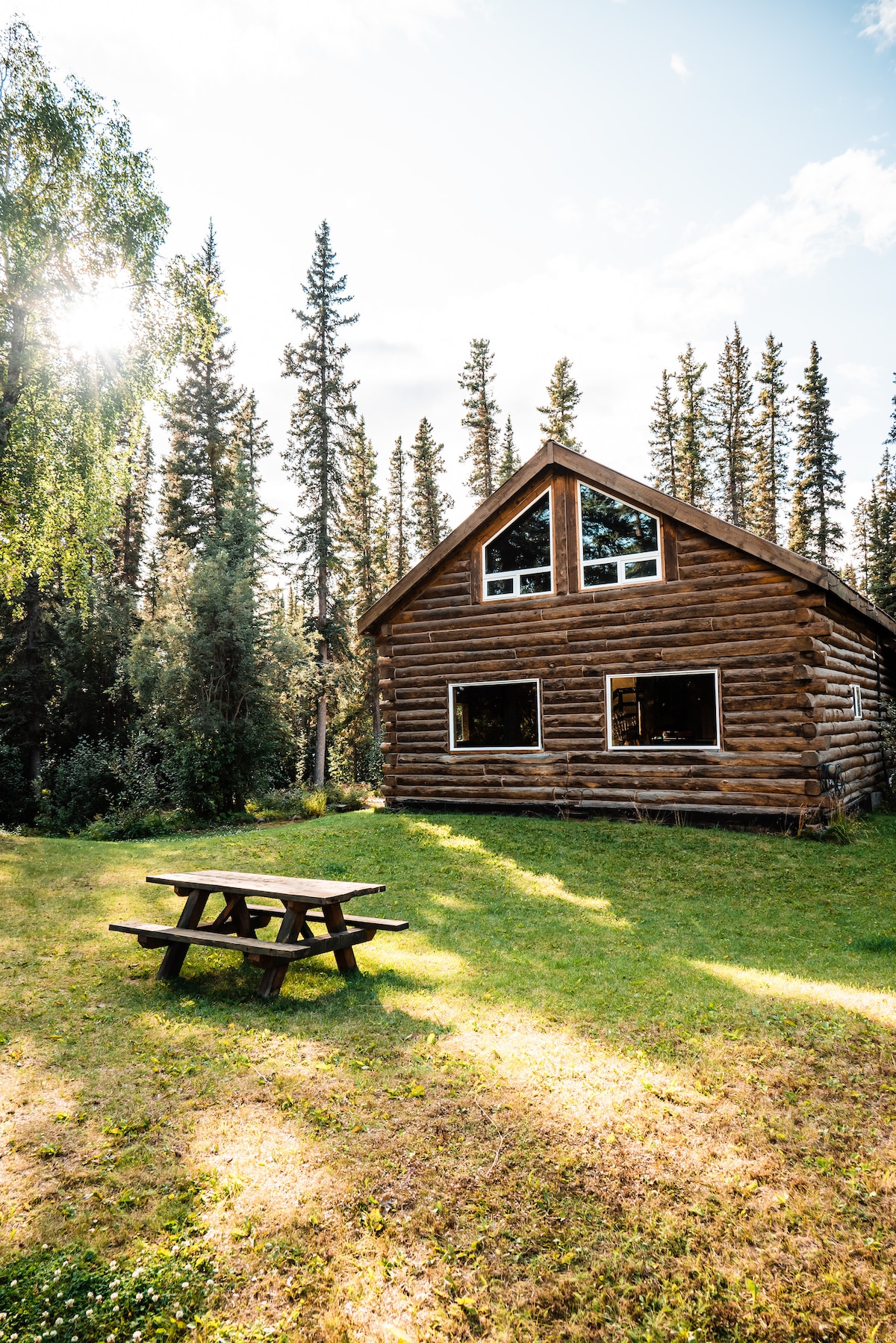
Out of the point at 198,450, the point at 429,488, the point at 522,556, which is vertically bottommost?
the point at 522,556

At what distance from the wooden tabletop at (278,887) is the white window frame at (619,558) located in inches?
344

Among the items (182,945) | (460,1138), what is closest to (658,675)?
(182,945)

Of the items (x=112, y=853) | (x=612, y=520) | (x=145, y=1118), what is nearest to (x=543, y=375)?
(x=612, y=520)

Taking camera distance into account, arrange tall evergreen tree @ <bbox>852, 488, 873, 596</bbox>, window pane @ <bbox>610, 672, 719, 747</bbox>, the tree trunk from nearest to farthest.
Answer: window pane @ <bbox>610, 672, 719, 747</bbox>
the tree trunk
tall evergreen tree @ <bbox>852, 488, 873, 596</bbox>

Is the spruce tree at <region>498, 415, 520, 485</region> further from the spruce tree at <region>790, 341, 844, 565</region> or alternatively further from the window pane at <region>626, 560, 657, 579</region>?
the window pane at <region>626, 560, 657, 579</region>

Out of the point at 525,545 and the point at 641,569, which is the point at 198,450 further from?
the point at 641,569

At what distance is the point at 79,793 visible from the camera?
19312 mm

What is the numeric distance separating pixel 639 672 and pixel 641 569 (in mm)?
1944

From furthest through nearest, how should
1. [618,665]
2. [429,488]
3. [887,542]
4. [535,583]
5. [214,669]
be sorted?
[429,488], [887,542], [214,669], [535,583], [618,665]

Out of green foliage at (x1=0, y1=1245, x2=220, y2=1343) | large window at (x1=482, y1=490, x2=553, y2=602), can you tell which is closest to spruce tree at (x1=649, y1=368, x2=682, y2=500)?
large window at (x1=482, y1=490, x2=553, y2=602)

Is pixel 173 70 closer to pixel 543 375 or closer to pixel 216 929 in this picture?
pixel 216 929

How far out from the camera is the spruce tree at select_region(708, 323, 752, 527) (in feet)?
123

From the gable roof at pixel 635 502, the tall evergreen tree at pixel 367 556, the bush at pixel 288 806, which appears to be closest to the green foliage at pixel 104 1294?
the gable roof at pixel 635 502

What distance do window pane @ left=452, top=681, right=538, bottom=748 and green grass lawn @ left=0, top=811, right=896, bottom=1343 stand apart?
726cm
